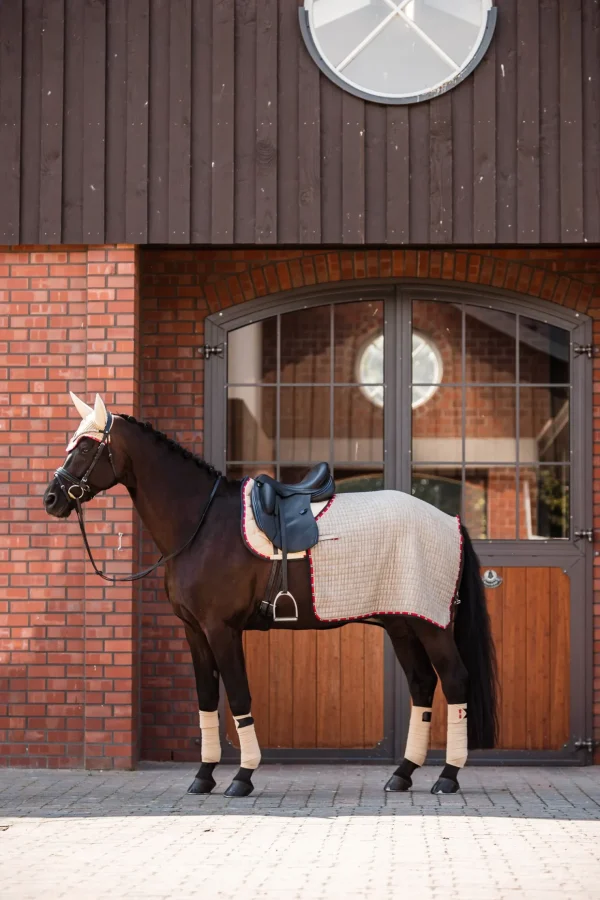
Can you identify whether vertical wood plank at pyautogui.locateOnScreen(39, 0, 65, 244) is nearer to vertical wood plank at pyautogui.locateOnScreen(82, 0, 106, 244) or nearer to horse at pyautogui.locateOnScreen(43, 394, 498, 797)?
vertical wood plank at pyautogui.locateOnScreen(82, 0, 106, 244)

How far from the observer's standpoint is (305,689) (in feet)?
29.2

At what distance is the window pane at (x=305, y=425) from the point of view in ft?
29.5

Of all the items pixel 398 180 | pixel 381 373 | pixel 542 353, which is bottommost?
pixel 381 373

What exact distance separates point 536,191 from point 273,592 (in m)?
3.12

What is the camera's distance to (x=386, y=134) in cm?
859

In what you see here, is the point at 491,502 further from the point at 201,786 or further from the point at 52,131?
the point at 52,131

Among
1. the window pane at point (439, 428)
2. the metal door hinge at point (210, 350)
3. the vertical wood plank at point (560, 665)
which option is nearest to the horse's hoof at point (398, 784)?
the vertical wood plank at point (560, 665)

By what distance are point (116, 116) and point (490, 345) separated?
283cm

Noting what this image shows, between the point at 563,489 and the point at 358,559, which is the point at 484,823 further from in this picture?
the point at 563,489

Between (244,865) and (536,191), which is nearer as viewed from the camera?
(244,865)

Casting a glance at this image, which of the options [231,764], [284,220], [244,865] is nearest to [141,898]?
[244,865]

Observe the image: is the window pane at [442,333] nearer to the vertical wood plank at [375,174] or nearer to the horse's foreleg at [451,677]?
the vertical wood plank at [375,174]

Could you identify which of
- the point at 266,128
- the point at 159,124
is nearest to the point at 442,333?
the point at 266,128

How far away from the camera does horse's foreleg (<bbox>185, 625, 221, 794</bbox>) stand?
7418 mm
